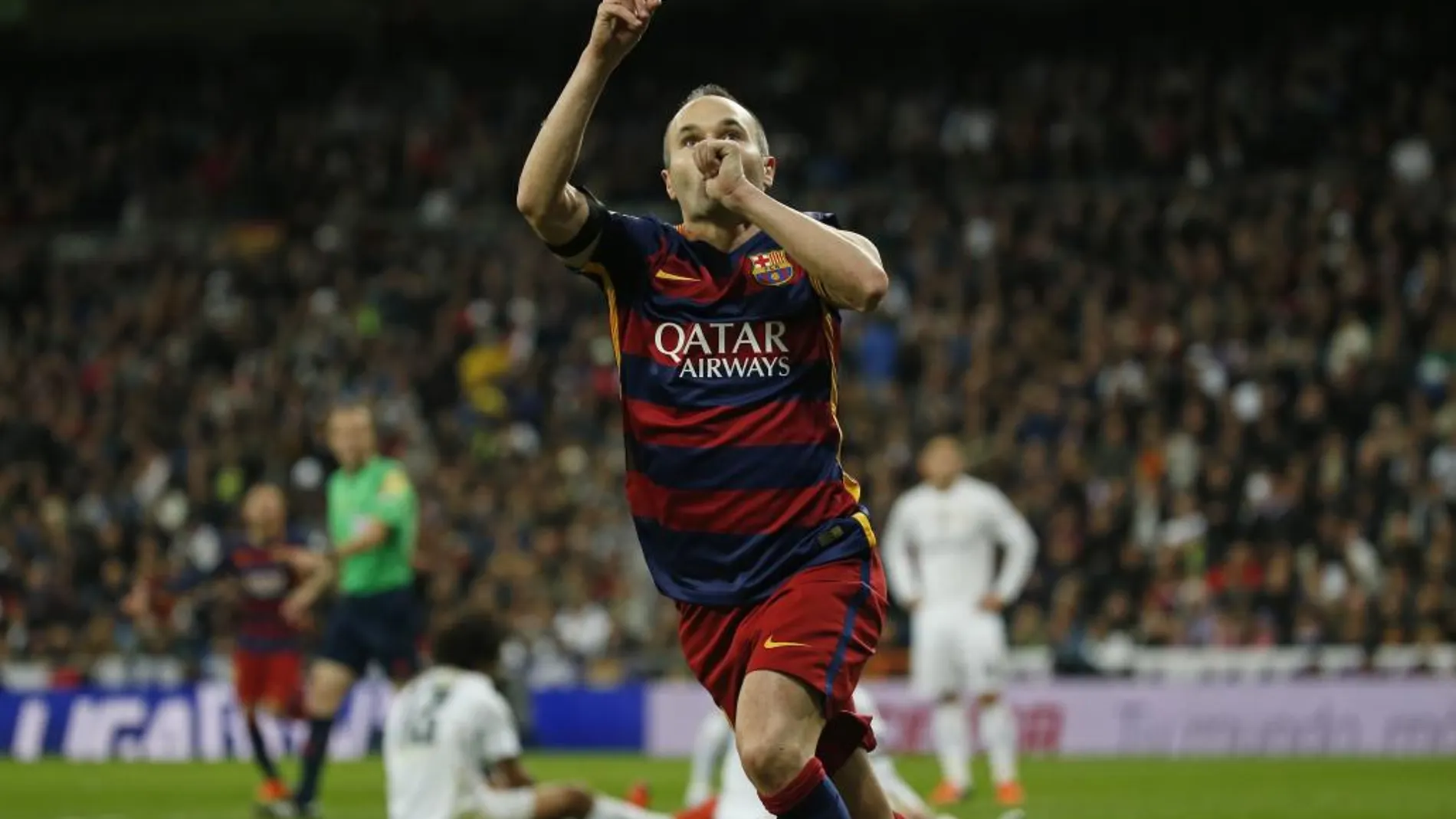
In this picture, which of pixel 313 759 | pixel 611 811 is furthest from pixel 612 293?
pixel 313 759

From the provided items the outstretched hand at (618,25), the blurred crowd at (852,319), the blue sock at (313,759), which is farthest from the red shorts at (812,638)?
the blurred crowd at (852,319)

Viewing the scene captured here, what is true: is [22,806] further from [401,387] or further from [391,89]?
[391,89]

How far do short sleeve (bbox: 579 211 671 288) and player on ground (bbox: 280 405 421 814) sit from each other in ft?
22.4

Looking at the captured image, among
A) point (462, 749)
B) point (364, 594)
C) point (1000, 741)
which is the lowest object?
point (1000, 741)

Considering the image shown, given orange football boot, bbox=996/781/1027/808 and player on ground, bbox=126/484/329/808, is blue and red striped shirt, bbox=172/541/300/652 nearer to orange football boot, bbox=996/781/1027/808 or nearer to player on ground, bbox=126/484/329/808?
player on ground, bbox=126/484/329/808

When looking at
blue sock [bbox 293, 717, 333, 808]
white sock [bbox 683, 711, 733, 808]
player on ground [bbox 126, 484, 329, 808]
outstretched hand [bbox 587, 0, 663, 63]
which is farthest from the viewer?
player on ground [bbox 126, 484, 329, 808]

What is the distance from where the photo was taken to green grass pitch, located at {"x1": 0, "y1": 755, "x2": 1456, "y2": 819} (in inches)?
504

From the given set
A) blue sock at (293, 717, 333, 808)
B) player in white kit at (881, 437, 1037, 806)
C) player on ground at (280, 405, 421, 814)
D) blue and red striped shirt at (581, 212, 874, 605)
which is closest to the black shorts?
player on ground at (280, 405, 421, 814)

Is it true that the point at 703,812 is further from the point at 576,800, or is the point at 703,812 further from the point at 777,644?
the point at 777,644

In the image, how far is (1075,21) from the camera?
31.0 metres

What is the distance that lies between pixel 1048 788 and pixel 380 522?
16.9ft

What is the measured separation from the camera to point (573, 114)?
5766mm

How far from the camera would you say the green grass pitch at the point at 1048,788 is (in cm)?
1279

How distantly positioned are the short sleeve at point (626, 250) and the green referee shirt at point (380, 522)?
22.5ft
